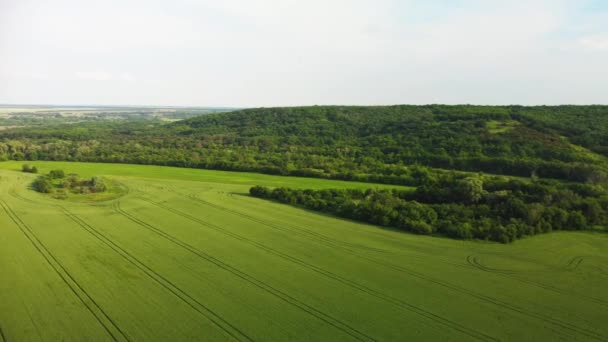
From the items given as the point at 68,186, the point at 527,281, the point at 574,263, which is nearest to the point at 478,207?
the point at 574,263

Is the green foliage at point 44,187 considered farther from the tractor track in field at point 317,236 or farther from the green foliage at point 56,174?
the tractor track in field at point 317,236

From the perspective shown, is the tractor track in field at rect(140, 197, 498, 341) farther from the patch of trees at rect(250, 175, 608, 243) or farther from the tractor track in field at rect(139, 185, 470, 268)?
the patch of trees at rect(250, 175, 608, 243)

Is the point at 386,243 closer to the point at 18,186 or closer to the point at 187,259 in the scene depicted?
the point at 187,259

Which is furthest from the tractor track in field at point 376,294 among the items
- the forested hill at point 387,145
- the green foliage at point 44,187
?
the forested hill at point 387,145

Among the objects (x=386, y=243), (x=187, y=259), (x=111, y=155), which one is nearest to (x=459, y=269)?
(x=386, y=243)

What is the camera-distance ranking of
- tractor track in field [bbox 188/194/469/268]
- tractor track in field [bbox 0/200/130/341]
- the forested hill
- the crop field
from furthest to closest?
the forested hill
tractor track in field [bbox 188/194/469/268]
the crop field
tractor track in field [bbox 0/200/130/341]

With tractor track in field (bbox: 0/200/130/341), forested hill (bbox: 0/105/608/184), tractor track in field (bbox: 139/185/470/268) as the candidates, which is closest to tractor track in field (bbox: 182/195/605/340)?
tractor track in field (bbox: 139/185/470/268)
